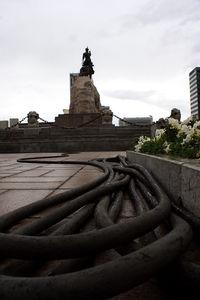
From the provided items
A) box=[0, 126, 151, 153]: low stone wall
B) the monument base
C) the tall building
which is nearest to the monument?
the monument base

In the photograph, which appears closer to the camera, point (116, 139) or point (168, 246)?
point (168, 246)

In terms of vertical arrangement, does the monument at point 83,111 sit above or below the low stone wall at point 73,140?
above

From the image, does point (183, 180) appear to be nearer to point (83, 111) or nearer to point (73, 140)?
point (73, 140)

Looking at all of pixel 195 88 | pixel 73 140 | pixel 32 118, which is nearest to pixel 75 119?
pixel 32 118

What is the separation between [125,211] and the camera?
1.44 m

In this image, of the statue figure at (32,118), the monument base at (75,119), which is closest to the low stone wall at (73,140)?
the statue figure at (32,118)

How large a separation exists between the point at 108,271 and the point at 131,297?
0.17 metres

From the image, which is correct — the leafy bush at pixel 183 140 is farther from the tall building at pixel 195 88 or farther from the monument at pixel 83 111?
the tall building at pixel 195 88

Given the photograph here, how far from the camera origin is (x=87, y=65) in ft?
68.7

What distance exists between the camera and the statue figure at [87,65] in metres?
20.2

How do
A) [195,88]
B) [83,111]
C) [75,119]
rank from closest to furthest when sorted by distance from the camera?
[75,119] → [83,111] → [195,88]

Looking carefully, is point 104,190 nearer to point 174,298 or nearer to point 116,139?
point 174,298

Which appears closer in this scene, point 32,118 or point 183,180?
point 183,180

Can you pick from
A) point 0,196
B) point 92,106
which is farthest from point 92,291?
point 92,106
